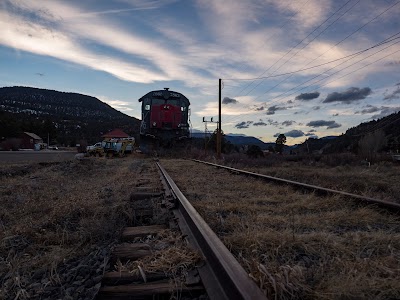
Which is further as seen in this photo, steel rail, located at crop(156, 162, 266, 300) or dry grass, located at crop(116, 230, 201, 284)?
dry grass, located at crop(116, 230, 201, 284)

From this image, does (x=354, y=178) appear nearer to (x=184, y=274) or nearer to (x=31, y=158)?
(x=184, y=274)

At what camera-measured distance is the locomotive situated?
947 inches

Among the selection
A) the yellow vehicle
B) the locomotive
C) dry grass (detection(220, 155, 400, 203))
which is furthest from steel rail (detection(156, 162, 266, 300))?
the yellow vehicle

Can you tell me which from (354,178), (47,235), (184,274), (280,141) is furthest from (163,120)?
(280,141)

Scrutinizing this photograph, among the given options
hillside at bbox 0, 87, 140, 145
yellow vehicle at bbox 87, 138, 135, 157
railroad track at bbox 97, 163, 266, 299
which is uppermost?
hillside at bbox 0, 87, 140, 145

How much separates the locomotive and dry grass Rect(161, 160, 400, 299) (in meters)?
19.2

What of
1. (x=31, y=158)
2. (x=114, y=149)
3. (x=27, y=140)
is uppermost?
(x=27, y=140)

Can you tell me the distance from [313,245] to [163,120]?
21.7 metres

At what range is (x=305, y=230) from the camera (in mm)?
3475

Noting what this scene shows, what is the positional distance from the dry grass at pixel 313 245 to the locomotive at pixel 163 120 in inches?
758

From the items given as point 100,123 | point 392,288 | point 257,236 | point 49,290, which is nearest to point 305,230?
point 257,236

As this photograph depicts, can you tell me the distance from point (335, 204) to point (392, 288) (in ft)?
9.80

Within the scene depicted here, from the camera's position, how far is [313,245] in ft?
9.41

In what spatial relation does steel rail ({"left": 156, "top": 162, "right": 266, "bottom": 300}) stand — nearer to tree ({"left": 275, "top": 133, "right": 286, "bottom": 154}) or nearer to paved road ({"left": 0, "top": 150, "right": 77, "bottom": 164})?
paved road ({"left": 0, "top": 150, "right": 77, "bottom": 164})
